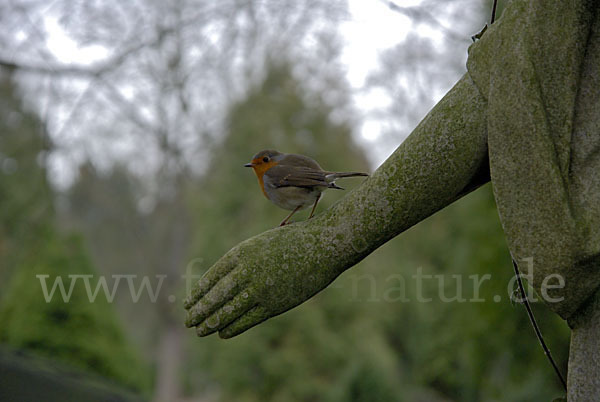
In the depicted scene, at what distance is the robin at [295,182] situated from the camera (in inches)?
94.7

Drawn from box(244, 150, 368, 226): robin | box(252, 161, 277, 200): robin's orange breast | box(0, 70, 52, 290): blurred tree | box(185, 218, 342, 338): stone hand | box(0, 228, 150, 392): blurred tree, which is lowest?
box(185, 218, 342, 338): stone hand

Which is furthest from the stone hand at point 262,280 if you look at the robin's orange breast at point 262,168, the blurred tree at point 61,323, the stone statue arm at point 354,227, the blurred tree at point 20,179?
the blurred tree at point 61,323

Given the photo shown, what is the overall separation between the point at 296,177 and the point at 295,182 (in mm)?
24

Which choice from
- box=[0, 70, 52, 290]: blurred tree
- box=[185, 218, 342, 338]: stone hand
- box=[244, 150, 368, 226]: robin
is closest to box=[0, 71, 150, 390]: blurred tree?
box=[0, 70, 52, 290]: blurred tree

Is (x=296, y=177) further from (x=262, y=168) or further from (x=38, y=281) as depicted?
(x=38, y=281)

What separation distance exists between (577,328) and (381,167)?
2.53ft

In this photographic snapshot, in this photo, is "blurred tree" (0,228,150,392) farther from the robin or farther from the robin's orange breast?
the robin

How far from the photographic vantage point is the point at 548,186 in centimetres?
158

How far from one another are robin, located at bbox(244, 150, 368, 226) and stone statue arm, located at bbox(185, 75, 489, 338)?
408 mm

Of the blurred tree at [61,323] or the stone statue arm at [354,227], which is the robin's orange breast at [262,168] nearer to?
the stone statue arm at [354,227]

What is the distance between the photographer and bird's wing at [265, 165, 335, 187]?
94.3 inches

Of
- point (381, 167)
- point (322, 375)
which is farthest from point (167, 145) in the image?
point (381, 167)

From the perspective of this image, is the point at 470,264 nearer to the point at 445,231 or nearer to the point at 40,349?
the point at 40,349

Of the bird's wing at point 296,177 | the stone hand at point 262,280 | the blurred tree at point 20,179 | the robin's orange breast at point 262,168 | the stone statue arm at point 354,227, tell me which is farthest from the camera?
the blurred tree at point 20,179
